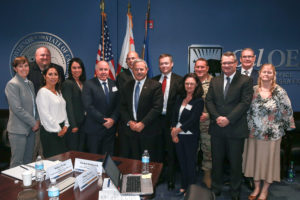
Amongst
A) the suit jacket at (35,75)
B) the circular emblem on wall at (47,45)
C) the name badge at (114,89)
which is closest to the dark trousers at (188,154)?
the name badge at (114,89)

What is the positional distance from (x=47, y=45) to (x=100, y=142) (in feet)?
8.98

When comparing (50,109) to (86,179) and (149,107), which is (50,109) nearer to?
(149,107)

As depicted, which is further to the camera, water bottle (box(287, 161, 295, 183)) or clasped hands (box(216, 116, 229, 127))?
water bottle (box(287, 161, 295, 183))

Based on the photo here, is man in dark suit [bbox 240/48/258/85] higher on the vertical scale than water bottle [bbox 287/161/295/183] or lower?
higher

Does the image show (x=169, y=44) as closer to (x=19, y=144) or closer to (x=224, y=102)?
(x=224, y=102)

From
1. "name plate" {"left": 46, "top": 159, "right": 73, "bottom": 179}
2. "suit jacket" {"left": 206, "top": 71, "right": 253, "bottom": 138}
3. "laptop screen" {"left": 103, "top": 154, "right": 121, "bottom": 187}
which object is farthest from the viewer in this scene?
"suit jacket" {"left": 206, "top": 71, "right": 253, "bottom": 138}

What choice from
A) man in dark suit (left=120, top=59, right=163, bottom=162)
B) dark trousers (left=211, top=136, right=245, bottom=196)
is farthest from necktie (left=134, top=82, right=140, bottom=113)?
dark trousers (left=211, top=136, right=245, bottom=196)

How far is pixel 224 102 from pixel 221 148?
1.82 feet

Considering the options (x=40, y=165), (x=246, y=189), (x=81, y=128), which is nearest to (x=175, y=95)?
(x=81, y=128)

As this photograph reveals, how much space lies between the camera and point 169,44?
15.1 ft

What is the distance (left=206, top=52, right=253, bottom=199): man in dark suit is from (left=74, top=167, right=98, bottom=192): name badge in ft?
5.29

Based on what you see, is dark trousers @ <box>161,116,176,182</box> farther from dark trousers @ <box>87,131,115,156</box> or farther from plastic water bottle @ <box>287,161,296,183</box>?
plastic water bottle @ <box>287,161,296,183</box>

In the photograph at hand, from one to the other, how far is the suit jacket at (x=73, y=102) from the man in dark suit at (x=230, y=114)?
1.67 metres

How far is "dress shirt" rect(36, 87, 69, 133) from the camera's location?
2.76m
